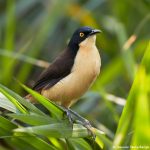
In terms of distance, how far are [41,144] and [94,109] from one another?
229cm

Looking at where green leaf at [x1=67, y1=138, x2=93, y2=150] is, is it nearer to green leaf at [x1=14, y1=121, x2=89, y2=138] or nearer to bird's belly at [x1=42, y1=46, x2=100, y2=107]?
green leaf at [x1=14, y1=121, x2=89, y2=138]

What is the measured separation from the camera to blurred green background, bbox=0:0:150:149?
548cm

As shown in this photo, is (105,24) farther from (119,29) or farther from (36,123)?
(36,123)

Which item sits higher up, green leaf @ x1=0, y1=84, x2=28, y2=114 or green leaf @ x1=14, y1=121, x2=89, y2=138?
green leaf @ x1=0, y1=84, x2=28, y2=114

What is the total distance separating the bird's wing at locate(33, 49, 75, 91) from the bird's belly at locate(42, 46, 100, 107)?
0.05 meters

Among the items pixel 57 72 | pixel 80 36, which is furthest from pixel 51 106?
pixel 80 36

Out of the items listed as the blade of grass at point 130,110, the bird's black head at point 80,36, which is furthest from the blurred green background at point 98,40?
the blade of grass at point 130,110

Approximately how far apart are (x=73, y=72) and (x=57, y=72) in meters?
0.18

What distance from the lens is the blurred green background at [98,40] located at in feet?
18.0

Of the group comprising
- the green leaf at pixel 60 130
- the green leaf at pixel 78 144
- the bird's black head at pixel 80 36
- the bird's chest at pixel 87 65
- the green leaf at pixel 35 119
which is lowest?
the green leaf at pixel 78 144

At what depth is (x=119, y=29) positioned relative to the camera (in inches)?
223

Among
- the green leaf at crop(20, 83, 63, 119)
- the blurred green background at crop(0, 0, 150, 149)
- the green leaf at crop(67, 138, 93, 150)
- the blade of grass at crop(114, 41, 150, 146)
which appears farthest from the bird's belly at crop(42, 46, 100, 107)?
the blade of grass at crop(114, 41, 150, 146)

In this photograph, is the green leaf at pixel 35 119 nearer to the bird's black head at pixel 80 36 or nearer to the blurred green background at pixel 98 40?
the bird's black head at pixel 80 36

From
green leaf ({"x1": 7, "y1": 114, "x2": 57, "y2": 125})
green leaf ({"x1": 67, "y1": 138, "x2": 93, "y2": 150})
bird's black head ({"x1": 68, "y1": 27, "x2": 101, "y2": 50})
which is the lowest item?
green leaf ({"x1": 67, "y1": 138, "x2": 93, "y2": 150})
